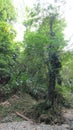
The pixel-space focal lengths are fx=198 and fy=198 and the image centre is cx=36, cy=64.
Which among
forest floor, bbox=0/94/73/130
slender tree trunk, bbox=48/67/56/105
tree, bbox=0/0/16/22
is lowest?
forest floor, bbox=0/94/73/130

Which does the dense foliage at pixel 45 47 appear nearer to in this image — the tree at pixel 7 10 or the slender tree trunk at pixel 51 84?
the slender tree trunk at pixel 51 84

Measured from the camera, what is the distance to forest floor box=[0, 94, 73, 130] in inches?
295

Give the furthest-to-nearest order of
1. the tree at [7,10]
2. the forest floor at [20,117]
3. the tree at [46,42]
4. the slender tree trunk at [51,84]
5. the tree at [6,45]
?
the tree at [7,10] < the tree at [6,45] < the slender tree trunk at [51,84] < the tree at [46,42] < the forest floor at [20,117]

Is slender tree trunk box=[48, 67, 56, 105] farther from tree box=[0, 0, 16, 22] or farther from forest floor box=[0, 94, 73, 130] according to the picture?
tree box=[0, 0, 16, 22]

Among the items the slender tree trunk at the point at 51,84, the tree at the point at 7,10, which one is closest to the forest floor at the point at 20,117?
the slender tree trunk at the point at 51,84

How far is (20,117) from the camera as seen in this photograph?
872cm

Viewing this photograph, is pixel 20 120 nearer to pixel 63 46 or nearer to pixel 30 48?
pixel 30 48

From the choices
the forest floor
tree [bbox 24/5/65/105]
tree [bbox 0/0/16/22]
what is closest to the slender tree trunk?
tree [bbox 24/5/65/105]

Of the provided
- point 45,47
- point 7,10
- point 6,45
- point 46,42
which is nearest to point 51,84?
point 45,47

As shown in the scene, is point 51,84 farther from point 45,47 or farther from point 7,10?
point 7,10

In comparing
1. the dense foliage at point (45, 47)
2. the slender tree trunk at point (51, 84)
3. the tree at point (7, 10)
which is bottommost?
the slender tree trunk at point (51, 84)

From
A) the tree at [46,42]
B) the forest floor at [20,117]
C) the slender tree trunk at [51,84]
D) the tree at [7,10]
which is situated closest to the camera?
the forest floor at [20,117]

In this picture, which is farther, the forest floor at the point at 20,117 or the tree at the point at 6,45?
the tree at the point at 6,45

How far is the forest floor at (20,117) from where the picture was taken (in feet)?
24.6
